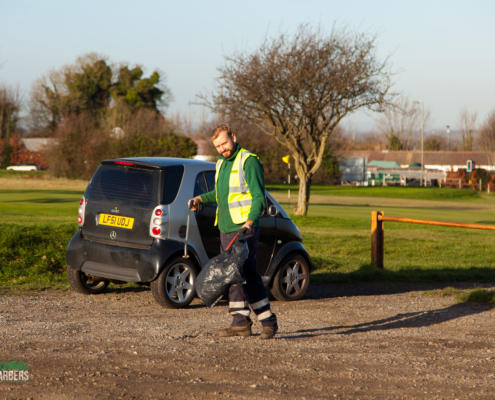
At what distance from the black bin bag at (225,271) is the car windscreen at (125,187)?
1643 mm

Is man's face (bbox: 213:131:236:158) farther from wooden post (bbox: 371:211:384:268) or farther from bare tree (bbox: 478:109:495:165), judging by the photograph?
bare tree (bbox: 478:109:495:165)

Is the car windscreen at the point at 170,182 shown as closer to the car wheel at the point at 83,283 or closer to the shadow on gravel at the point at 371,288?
the car wheel at the point at 83,283

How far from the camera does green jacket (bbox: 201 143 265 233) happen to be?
544 centimetres

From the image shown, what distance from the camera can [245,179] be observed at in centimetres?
553

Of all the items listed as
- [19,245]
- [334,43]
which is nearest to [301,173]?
[334,43]

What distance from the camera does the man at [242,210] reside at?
217 inches

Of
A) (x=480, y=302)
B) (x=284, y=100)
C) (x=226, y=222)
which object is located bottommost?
(x=480, y=302)

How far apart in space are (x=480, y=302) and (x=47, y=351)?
19.1ft

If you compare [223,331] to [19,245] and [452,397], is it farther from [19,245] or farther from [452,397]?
[19,245]

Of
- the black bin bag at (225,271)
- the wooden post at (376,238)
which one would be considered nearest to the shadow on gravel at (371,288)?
the wooden post at (376,238)

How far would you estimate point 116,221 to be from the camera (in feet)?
23.2

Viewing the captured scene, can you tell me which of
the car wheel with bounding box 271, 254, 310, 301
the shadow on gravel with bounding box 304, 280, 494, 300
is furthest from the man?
the shadow on gravel with bounding box 304, 280, 494, 300

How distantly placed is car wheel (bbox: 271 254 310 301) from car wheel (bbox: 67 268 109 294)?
223 cm

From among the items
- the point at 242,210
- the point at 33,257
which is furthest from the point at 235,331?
the point at 33,257
